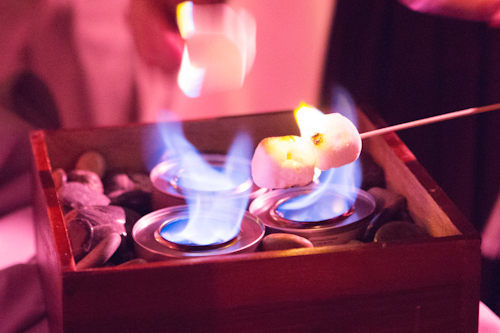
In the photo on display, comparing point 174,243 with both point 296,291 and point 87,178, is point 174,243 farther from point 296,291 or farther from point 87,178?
point 87,178

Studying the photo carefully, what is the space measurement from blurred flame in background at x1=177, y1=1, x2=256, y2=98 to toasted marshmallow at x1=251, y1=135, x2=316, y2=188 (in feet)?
1.90

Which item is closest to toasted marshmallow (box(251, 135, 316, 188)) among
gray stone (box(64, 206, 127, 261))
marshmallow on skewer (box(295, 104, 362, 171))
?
marshmallow on skewer (box(295, 104, 362, 171))

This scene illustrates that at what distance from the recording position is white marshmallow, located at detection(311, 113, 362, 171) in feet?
1.82

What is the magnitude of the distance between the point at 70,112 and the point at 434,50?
76cm

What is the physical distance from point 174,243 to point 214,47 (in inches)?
21.2

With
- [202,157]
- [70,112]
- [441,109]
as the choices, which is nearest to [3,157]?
[70,112]

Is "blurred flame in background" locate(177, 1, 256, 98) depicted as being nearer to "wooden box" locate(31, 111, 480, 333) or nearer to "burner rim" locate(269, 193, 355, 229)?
"burner rim" locate(269, 193, 355, 229)

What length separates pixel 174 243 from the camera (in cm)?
65

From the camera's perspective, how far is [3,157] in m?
1.11

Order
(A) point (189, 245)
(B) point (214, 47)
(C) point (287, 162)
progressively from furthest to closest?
(B) point (214, 47) < (A) point (189, 245) < (C) point (287, 162)

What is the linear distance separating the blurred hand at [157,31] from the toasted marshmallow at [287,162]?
2.09ft

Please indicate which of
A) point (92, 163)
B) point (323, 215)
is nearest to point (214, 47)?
point (92, 163)

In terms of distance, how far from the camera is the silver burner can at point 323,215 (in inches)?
27.6

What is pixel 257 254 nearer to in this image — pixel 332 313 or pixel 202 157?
pixel 332 313
